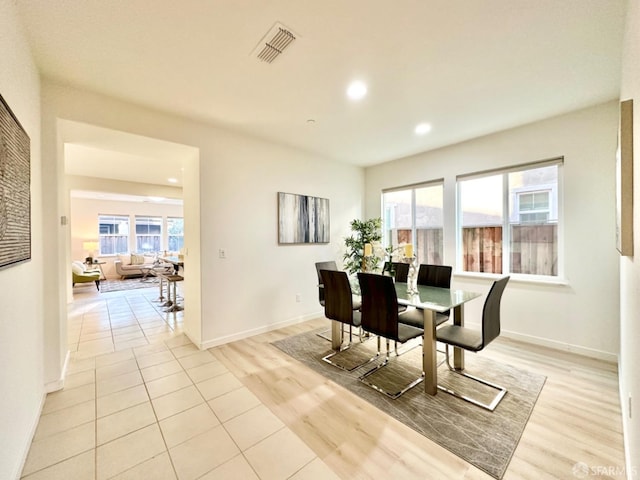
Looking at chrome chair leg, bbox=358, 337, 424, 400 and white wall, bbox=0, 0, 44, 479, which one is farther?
chrome chair leg, bbox=358, 337, 424, 400

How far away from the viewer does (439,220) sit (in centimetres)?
418

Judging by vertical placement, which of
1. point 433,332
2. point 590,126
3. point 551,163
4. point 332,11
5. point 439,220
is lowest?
point 433,332

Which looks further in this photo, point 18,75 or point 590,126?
point 590,126

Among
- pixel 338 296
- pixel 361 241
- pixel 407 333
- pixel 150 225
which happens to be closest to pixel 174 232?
pixel 150 225

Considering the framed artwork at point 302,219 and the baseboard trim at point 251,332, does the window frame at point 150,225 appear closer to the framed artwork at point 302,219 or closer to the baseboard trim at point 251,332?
the framed artwork at point 302,219

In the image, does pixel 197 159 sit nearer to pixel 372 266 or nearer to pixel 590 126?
pixel 372 266

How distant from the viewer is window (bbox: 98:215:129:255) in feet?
28.5

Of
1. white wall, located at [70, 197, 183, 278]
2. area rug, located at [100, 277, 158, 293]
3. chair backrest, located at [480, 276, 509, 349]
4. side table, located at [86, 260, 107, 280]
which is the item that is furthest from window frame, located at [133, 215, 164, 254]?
chair backrest, located at [480, 276, 509, 349]

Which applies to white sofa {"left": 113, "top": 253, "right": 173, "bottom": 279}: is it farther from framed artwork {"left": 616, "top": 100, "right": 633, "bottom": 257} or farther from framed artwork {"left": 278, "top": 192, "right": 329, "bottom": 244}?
framed artwork {"left": 616, "top": 100, "right": 633, "bottom": 257}

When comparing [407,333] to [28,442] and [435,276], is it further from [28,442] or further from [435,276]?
[28,442]

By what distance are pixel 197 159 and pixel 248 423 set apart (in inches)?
109

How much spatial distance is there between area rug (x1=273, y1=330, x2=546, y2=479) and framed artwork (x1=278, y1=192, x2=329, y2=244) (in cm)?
167

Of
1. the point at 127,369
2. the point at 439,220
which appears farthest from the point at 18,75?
the point at 439,220

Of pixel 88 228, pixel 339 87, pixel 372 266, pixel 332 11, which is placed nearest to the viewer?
pixel 332 11
